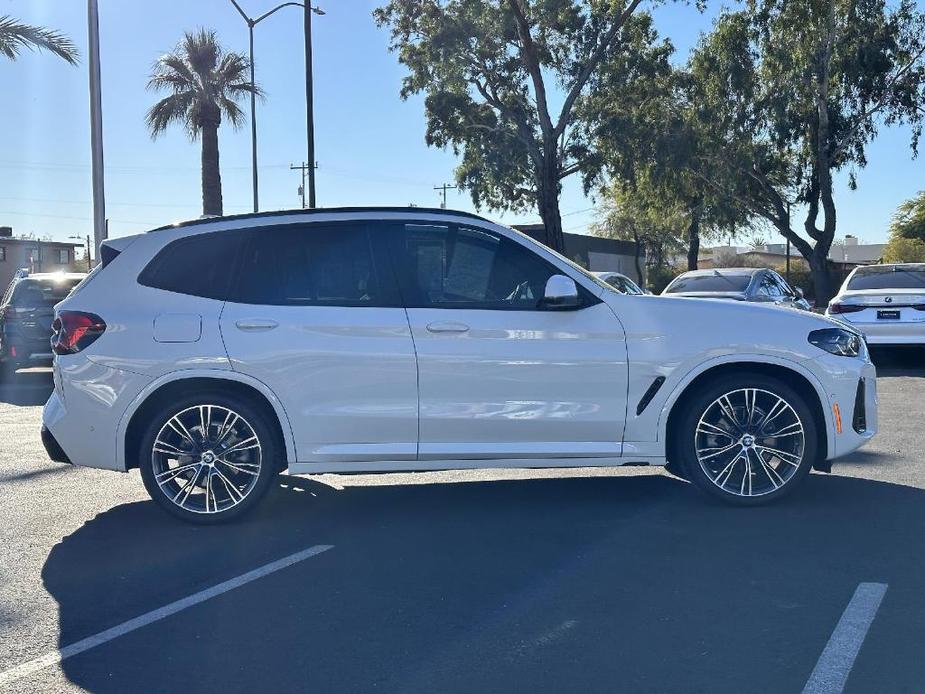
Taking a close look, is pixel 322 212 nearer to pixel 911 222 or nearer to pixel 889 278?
pixel 889 278

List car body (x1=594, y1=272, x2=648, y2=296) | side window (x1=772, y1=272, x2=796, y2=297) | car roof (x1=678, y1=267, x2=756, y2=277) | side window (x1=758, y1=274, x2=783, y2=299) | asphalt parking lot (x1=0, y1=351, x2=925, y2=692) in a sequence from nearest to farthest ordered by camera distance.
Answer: asphalt parking lot (x1=0, y1=351, x2=925, y2=692) → car body (x1=594, y1=272, x2=648, y2=296) → side window (x1=758, y1=274, x2=783, y2=299) → car roof (x1=678, y1=267, x2=756, y2=277) → side window (x1=772, y1=272, x2=796, y2=297)

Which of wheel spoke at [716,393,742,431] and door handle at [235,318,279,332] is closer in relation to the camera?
door handle at [235,318,279,332]

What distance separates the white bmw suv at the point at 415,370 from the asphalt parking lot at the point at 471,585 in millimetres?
406

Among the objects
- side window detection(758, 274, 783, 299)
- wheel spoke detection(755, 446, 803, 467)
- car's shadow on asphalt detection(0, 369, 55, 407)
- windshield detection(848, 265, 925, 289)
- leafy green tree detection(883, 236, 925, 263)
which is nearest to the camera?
wheel spoke detection(755, 446, 803, 467)

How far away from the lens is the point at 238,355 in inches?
246

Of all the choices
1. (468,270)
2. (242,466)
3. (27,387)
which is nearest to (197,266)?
(242,466)

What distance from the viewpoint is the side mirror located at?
6.16m

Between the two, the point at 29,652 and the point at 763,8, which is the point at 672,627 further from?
the point at 763,8

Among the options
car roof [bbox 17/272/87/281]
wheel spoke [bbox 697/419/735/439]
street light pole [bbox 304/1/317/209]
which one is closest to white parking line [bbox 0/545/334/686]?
wheel spoke [bbox 697/419/735/439]

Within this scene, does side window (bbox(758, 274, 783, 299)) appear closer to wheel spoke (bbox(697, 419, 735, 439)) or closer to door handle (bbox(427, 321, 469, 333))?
wheel spoke (bbox(697, 419, 735, 439))

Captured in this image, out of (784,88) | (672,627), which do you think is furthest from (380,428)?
(784,88)

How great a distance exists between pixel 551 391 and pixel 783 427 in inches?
58.0

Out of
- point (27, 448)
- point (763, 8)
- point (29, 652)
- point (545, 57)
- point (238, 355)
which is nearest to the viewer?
point (29, 652)

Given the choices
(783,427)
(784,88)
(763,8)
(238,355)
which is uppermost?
(763,8)
